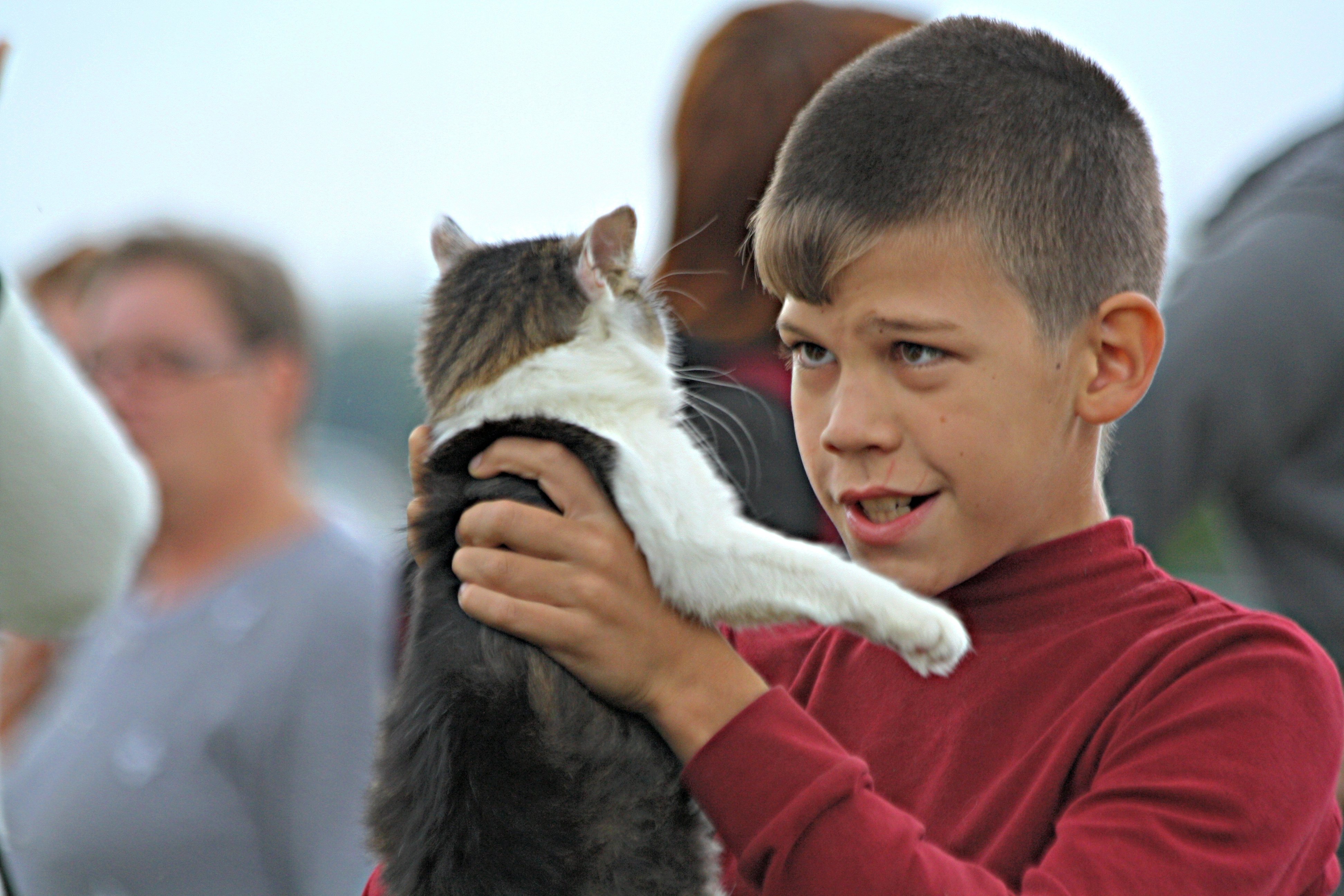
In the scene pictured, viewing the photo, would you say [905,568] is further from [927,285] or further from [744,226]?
[744,226]

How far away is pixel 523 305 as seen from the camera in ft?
6.29

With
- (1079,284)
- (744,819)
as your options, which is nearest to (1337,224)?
(1079,284)

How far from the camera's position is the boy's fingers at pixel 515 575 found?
142cm

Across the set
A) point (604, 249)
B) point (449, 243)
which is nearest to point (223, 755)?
point (449, 243)

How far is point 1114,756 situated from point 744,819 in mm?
384

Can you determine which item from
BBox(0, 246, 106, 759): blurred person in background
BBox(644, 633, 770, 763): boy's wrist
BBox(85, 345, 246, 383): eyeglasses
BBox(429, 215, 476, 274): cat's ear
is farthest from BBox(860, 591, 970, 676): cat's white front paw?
BBox(0, 246, 106, 759): blurred person in background

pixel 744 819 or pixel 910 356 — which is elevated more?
pixel 910 356

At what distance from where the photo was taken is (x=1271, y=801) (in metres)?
1.23

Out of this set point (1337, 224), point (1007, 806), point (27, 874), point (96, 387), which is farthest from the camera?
point (96, 387)

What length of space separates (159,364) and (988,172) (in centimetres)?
272

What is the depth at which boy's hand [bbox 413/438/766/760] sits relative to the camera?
136 cm

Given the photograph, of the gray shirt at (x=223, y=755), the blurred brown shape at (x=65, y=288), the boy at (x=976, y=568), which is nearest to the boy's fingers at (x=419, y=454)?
the boy at (x=976, y=568)

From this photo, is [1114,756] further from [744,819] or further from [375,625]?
[375,625]

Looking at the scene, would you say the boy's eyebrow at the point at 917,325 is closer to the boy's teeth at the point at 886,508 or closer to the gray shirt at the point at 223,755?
the boy's teeth at the point at 886,508
